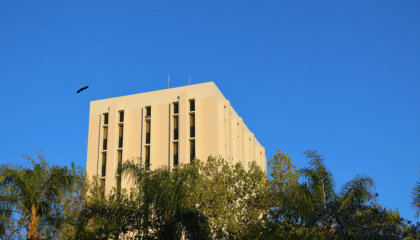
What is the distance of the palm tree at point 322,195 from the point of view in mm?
21094

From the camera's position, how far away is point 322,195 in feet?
74.6

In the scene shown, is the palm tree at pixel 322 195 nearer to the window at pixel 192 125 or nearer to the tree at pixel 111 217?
the tree at pixel 111 217

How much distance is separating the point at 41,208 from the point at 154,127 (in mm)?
18023

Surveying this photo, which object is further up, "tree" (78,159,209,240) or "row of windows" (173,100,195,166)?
"row of windows" (173,100,195,166)

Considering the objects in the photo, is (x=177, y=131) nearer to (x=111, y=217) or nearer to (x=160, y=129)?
(x=160, y=129)

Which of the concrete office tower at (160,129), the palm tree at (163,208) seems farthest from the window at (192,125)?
the palm tree at (163,208)

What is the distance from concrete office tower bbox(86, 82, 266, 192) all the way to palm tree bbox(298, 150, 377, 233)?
1430cm

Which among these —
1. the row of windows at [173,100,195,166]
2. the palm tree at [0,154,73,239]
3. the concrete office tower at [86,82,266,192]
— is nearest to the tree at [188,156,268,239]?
the palm tree at [0,154,73,239]

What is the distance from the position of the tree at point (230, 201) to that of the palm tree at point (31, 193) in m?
6.87

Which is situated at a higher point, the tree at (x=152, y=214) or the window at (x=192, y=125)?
the window at (x=192, y=125)

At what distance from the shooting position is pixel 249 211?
25.8m

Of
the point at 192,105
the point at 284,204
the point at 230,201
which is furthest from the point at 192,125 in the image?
the point at 284,204

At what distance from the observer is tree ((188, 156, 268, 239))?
2477 centimetres

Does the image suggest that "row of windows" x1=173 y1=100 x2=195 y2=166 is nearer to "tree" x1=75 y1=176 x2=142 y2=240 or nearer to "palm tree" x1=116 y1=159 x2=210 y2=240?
"palm tree" x1=116 y1=159 x2=210 y2=240
